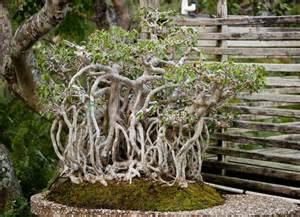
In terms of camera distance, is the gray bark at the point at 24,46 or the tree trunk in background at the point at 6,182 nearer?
the gray bark at the point at 24,46

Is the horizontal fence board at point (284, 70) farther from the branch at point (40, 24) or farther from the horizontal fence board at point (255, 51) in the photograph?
the branch at point (40, 24)

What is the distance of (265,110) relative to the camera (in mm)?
7180

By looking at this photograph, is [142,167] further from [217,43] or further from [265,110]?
[217,43]

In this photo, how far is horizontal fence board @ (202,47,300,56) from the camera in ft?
23.5

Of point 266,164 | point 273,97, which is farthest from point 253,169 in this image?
point 273,97

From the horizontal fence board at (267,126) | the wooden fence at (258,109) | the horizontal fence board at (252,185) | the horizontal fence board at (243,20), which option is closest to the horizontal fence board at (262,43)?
the wooden fence at (258,109)

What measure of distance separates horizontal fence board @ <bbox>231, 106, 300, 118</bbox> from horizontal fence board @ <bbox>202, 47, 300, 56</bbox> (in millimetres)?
520

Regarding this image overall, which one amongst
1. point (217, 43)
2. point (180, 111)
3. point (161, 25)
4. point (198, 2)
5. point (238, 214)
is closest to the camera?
point (238, 214)

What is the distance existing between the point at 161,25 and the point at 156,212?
176cm

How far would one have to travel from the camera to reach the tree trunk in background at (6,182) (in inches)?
324

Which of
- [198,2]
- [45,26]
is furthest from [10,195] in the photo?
[198,2]

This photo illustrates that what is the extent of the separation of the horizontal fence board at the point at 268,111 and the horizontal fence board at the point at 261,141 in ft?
0.78

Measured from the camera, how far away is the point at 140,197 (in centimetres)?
622

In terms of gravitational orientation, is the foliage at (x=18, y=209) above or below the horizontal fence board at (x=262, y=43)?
below
